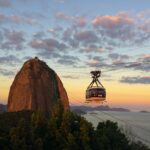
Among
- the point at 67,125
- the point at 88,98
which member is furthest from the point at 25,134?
the point at 88,98

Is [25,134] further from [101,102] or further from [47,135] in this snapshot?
[101,102]

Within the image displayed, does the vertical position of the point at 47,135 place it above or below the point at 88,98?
below

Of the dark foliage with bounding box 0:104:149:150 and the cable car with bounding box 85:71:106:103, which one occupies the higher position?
the cable car with bounding box 85:71:106:103

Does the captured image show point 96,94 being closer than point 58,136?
Yes

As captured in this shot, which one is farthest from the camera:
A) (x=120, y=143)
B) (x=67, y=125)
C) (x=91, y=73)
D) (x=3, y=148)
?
(x=120, y=143)

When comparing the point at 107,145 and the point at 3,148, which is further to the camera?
the point at 107,145

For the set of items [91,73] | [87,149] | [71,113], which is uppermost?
[91,73]

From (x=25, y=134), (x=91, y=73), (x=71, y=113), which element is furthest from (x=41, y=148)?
(x=91, y=73)

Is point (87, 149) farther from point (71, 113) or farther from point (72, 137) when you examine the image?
point (71, 113)

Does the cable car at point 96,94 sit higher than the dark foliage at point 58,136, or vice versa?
the cable car at point 96,94

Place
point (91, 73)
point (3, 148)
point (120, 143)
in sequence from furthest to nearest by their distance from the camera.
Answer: point (120, 143) → point (3, 148) → point (91, 73)
